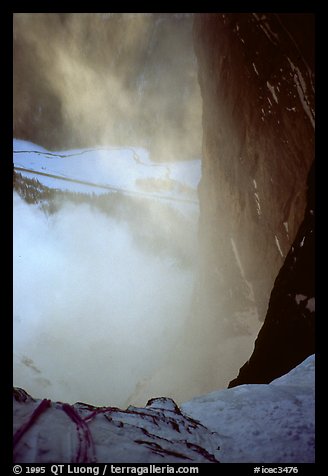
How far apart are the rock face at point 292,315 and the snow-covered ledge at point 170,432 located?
2.82ft

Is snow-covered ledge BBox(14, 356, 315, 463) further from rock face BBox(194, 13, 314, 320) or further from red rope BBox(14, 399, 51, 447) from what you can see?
rock face BBox(194, 13, 314, 320)

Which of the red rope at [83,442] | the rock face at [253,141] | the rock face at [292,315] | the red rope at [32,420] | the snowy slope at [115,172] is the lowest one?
the red rope at [83,442]

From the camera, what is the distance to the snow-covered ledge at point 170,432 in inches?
80.7

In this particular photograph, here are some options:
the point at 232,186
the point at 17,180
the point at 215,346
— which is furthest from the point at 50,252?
the point at 232,186

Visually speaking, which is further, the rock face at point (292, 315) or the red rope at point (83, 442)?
the rock face at point (292, 315)

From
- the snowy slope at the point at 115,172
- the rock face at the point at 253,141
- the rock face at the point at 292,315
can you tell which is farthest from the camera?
the snowy slope at the point at 115,172

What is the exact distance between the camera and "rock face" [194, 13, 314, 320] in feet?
10.8

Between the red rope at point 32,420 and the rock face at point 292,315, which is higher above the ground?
the rock face at point 292,315

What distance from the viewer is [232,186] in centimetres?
630

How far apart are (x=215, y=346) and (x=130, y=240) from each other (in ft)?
31.0

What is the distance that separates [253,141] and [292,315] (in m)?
3.12

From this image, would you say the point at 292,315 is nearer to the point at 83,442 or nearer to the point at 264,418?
the point at 264,418

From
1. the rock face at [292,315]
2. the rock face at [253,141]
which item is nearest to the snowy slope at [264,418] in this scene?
the rock face at [292,315]

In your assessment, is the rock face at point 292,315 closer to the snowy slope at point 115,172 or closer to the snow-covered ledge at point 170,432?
the snow-covered ledge at point 170,432
